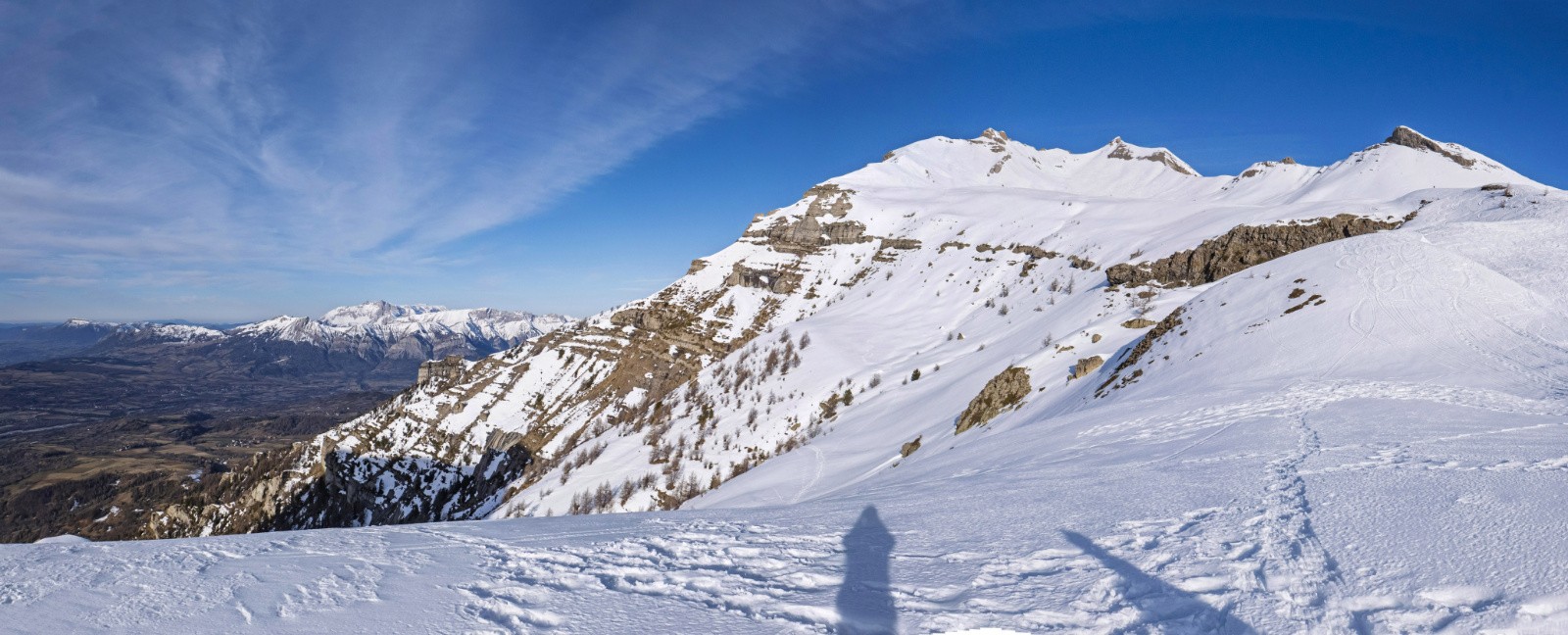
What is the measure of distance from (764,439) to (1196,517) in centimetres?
2817

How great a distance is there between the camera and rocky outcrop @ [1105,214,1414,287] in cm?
3098

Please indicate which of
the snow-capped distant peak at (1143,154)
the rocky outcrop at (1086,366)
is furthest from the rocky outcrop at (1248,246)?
the snow-capped distant peak at (1143,154)

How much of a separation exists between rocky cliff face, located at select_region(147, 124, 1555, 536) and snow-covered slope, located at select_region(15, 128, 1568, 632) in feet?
1.45

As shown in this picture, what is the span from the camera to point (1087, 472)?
8281mm

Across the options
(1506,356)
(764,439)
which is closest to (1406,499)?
(1506,356)

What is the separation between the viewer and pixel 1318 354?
1408 centimetres

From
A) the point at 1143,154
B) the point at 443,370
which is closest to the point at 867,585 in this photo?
the point at 443,370

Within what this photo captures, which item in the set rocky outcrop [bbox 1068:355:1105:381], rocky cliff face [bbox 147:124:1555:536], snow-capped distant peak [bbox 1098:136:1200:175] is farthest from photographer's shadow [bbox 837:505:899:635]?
snow-capped distant peak [bbox 1098:136:1200:175]

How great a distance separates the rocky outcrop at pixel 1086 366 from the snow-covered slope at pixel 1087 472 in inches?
4.2

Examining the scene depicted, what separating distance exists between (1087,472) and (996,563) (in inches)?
164

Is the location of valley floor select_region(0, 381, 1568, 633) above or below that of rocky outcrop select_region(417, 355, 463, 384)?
above

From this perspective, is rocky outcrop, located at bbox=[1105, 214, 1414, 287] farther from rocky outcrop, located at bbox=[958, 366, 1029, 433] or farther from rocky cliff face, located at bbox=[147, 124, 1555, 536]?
rocky outcrop, located at bbox=[958, 366, 1029, 433]

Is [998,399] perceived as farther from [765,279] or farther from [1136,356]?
[765,279]

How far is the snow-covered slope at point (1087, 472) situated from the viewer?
410cm
